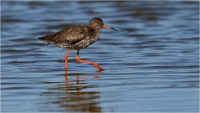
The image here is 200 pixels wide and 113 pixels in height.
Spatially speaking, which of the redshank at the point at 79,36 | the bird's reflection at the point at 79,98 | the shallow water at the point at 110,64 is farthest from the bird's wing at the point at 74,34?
the bird's reflection at the point at 79,98

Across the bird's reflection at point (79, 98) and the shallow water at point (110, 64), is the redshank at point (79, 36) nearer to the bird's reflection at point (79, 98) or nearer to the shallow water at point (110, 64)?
the shallow water at point (110, 64)

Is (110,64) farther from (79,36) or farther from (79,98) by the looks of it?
(79,98)

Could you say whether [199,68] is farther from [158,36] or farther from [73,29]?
[158,36]

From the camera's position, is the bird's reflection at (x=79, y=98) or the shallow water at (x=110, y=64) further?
the shallow water at (x=110, y=64)

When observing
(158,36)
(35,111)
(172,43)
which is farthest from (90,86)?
(158,36)

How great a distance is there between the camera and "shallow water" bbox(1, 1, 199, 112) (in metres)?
8.08

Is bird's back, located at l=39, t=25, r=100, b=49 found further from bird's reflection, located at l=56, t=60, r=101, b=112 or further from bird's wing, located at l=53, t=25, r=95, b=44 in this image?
bird's reflection, located at l=56, t=60, r=101, b=112

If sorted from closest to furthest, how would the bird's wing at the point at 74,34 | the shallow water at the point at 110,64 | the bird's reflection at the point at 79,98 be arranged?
1. the bird's reflection at the point at 79,98
2. the shallow water at the point at 110,64
3. the bird's wing at the point at 74,34

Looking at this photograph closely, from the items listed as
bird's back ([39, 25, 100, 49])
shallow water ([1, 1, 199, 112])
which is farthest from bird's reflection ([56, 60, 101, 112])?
bird's back ([39, 25, 100, 49])

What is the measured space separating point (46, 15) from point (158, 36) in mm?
6456

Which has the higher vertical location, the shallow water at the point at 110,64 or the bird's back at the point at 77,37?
the bird's back at the point at 77,37

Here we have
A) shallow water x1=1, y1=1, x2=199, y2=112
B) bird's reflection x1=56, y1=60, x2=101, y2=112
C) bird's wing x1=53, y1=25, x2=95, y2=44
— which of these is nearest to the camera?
bird's reflection x1=56, y1=60, x2=101, y2=112

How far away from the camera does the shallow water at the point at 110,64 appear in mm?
8078

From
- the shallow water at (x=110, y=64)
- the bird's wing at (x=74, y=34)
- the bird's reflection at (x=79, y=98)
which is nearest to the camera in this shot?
the bird's reflection at (x=79, y=98)
